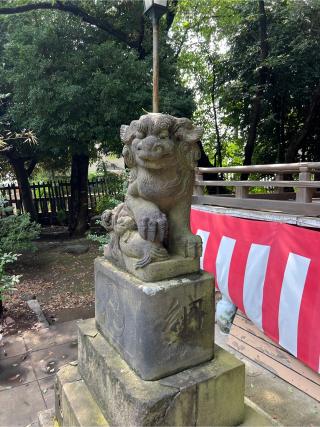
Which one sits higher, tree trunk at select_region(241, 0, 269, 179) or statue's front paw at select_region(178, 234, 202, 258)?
tree trunk at select_region(241, 0, 269, 179)

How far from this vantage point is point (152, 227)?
177 cm

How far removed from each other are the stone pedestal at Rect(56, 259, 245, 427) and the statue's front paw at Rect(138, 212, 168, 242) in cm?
27

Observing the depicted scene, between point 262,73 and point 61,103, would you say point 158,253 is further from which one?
point 262,73

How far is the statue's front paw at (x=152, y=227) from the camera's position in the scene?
1.78m

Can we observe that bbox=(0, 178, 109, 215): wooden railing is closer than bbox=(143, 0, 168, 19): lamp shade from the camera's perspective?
No

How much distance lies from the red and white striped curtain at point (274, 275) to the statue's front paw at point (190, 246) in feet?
4.84

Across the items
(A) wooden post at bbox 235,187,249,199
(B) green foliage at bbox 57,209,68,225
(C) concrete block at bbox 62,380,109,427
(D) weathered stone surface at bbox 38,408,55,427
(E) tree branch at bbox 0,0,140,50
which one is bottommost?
(D) weathered stone surface at bbox 38,408,55,427

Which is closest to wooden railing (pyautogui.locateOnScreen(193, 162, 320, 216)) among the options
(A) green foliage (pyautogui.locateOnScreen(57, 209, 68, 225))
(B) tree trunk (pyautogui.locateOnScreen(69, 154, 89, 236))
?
(B) tree trunk (pyautogui.locateOnScreen(69, 154, 89, 236))

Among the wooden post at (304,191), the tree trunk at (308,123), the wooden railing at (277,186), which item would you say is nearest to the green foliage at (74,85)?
the wooden railing at (277,186)

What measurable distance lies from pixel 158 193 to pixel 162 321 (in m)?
0.74

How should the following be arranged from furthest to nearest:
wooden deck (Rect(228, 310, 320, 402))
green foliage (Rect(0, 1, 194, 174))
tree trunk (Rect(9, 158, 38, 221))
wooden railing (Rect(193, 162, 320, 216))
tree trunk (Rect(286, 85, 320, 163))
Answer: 1. tree trunk (Rect(9, 158, 38, 221))
2. tree trunk (Rect(286, 85, 320, 163))
3. green foliage (Rect(0, 1, 194, 174))
4. wooden railing (Rect(193, 162, 320, 216))
5. wooden deck (Rect(228, 310, 320, 402))

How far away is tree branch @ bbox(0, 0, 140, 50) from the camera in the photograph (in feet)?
24.7

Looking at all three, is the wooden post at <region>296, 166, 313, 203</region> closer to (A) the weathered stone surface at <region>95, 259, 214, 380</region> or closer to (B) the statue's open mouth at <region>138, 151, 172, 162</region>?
(A) the weathered stone surface at <region>95, 259, 214, 380</region>

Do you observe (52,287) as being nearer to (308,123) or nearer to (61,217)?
(61,217)
